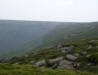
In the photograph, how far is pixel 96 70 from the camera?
111ft

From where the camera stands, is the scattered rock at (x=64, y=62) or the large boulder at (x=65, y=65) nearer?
the large boulder at (x=65, y=65)

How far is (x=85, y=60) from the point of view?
4309 cm

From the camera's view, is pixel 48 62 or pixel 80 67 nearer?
pixel 80 67

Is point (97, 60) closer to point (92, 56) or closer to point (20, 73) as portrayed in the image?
point (92, 56)

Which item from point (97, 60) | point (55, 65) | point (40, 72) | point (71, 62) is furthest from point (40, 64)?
point (40, 72)

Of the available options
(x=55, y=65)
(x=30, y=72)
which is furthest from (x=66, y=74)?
(x=55, y=65)

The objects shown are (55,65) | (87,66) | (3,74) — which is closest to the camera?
(3,74)

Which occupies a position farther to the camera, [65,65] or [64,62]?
[64,62]

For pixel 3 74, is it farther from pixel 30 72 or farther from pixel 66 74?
pixel 66 74

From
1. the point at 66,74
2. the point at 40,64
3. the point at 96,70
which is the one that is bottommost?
the point at 40,64

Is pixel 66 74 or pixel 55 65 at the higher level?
pixel 66 74

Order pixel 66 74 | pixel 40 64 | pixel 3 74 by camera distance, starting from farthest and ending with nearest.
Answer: pixel 40 64
pixel 66 74
pixel 3 74

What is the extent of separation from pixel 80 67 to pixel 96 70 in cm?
530

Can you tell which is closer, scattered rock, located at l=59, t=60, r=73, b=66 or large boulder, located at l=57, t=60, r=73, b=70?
large boulder, located at l=57, t=60, r=73, b=70
